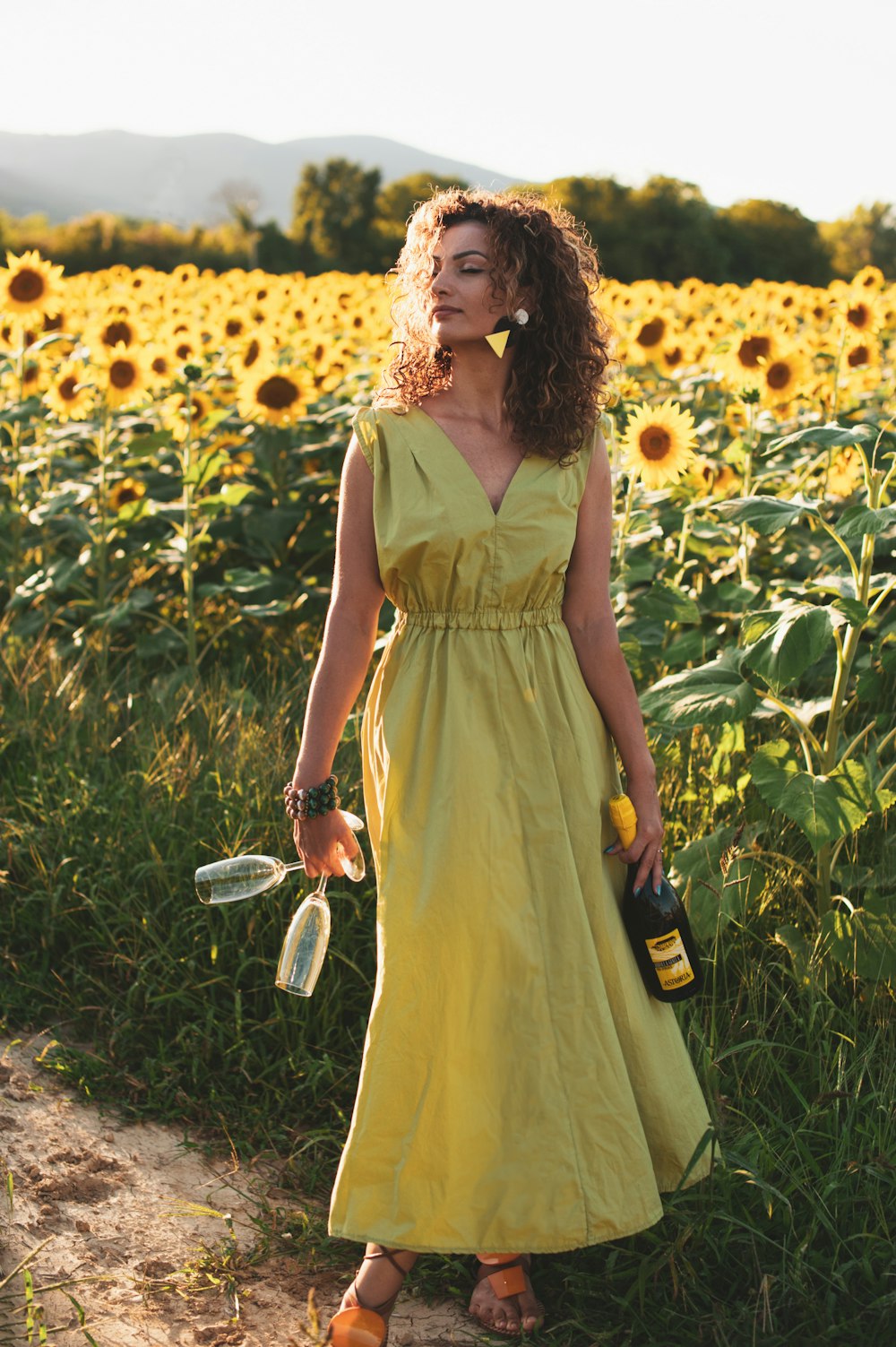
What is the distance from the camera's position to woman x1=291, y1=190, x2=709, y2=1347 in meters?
2.18

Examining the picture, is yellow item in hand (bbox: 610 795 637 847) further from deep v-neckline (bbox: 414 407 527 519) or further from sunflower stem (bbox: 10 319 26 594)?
sunflower stem (bbox: 10 319 26 594)

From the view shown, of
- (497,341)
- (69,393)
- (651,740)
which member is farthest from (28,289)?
(497,341)

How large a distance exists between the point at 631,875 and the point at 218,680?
2.69 metres

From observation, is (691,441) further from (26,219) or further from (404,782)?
(26,219)

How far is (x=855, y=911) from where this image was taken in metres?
2.89

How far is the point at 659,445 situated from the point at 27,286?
3329mm

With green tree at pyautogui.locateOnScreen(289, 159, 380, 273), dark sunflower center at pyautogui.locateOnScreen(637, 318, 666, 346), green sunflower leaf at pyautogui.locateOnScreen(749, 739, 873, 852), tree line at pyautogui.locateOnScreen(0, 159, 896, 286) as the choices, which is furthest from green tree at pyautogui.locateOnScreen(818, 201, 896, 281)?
green sunflower leaf at pyautogui.locateOnScreen(749, 739, 873, 852)

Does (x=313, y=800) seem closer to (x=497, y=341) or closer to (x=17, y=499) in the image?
Answer: (x=497, y=341)

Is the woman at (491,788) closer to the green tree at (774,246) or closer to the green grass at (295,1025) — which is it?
the green grass at (295,1025)

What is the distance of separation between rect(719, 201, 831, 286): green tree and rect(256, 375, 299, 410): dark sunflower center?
17.5 meters

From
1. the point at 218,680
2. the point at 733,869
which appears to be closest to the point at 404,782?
the point at 733,869

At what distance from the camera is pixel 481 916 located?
7.16ft

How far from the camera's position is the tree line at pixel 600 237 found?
21.3m

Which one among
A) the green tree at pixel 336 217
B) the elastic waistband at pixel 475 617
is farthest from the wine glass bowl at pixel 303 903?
the green tree at pixel 336 217
